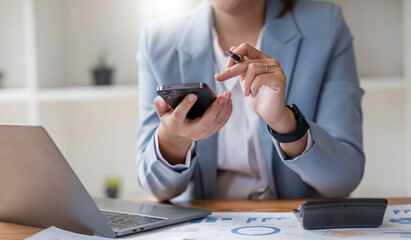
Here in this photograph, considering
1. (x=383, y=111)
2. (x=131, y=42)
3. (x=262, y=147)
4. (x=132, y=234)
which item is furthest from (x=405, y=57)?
(x=132, y=234)

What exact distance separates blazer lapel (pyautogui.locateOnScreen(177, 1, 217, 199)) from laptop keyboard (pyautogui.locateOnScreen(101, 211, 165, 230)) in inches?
17.5

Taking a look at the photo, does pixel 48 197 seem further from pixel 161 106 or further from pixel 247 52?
pixel 247 52

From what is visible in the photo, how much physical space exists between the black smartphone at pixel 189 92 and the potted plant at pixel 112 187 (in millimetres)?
1741

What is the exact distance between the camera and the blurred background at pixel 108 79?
2467 mm

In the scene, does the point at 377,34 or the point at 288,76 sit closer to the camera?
the point at 288,76

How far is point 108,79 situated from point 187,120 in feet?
5.68

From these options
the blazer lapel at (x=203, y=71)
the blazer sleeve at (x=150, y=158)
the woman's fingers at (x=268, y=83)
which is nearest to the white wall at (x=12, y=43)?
the blazer sleeve at (x=150, y=158)

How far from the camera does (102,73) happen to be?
2.71 m

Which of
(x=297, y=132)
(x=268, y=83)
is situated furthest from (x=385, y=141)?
(x=268, y=83)

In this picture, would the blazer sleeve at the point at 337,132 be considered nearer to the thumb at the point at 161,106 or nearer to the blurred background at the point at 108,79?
the thumb at the point at 161,106

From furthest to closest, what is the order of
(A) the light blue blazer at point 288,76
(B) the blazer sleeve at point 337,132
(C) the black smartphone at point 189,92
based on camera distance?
(A) the light blue blazer at point 288,76, (B) the blazer sleeve at point 337,132, (C) the black smartphone at point 189,92

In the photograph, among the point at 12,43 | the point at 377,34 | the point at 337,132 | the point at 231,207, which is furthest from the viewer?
the point at 12,43

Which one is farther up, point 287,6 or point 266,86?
point 287,6

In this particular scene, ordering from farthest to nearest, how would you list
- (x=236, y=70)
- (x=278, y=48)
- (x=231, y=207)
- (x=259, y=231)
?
1. (x=278, y=48)
2. (x=231, y=207)
3. (x=236, y=70)
4. (x=259, y=231)
